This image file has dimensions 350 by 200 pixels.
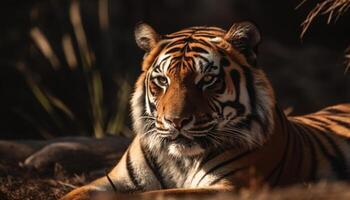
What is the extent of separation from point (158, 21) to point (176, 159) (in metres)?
6.17

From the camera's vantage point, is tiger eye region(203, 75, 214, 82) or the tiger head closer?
the tiger head

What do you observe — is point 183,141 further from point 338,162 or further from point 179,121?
point 338,162

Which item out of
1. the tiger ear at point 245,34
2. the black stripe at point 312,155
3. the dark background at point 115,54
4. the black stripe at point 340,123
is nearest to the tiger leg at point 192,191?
the black stripe at point 312,155

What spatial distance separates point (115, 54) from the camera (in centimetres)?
1005

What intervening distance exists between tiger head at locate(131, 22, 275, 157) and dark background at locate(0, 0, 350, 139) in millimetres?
3744

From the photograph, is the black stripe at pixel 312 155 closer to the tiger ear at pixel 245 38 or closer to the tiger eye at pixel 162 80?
the tiger ear at pixel 245 38

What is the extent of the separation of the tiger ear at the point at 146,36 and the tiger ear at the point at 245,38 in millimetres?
382

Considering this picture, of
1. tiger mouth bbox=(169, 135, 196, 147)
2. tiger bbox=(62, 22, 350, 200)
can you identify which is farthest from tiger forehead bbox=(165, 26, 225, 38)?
tiger mouth bbox=(169, 135, 196, 147)

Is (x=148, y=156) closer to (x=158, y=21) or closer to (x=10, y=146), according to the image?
(x=10, y=146)

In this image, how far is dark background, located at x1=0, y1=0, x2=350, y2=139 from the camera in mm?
9234

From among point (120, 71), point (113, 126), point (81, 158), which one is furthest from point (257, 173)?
point (120, 71)

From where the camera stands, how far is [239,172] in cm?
451

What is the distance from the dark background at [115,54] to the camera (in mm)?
9234

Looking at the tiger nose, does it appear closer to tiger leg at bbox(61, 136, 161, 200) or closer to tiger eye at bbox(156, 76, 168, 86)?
tiger eye at bbox(156, 76, 168, 86)
